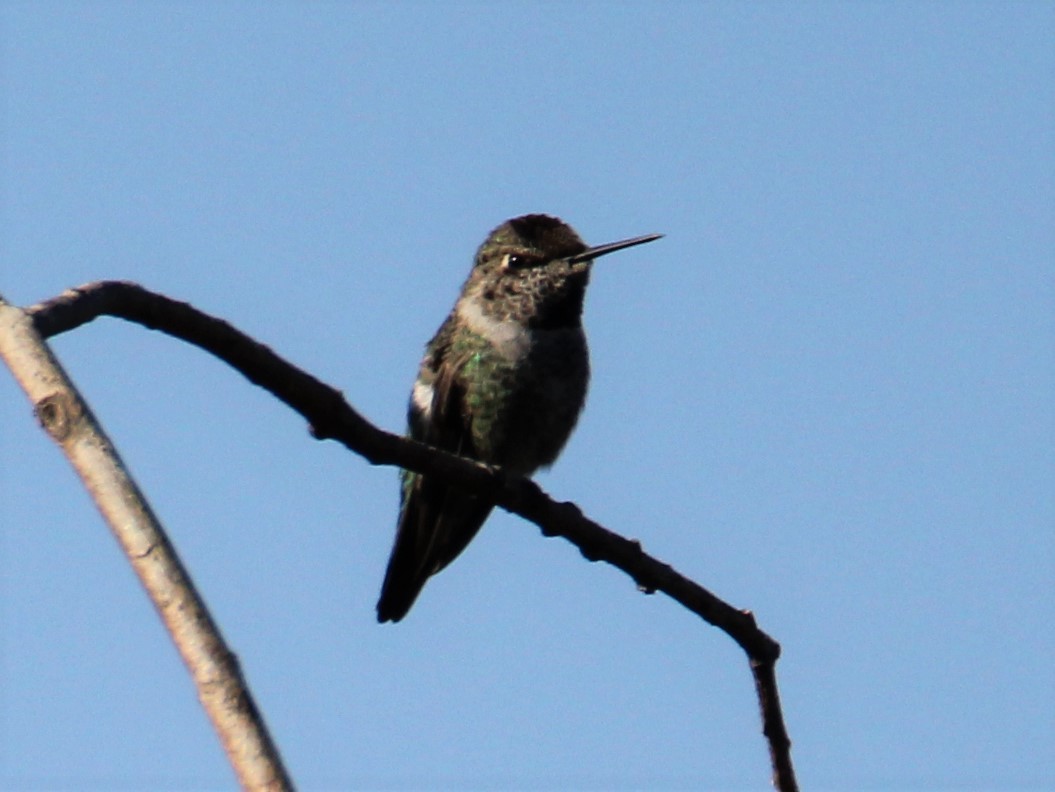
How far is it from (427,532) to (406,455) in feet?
10.6

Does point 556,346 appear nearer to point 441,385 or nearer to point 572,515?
point 441,385

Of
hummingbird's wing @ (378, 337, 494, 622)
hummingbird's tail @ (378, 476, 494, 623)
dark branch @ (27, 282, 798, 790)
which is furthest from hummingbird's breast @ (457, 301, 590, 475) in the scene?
dark branch @ (27, 282, 798, 790)

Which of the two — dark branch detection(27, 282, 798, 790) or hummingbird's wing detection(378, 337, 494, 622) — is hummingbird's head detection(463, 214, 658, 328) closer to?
hummingbird's wing detection(378, 337, 494, 622)

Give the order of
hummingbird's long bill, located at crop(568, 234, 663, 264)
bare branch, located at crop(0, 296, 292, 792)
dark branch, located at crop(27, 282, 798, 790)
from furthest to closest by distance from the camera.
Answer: hummingbird's long bill, located at crop(568, 234, 663, 264), dark branch, located at crop(27, 282, 798, 790), bare branch, located at crop(0, 296, 292, 792)

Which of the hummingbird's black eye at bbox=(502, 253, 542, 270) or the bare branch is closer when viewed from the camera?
the bare branch

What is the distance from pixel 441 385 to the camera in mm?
6148

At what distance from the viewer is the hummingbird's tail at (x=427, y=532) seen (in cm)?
621

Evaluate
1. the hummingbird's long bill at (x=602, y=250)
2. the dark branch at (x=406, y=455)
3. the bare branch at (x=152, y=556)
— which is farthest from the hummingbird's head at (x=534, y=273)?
the bare branch at (x=152, y=556)

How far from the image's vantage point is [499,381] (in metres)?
5.93

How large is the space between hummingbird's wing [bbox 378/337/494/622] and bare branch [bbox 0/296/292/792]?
14.0 feet

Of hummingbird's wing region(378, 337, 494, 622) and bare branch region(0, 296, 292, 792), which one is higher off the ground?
hummingbird's wing region(378, 337, 494, 622)

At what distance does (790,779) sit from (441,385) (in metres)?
3.26

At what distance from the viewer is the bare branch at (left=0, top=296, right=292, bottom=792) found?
1464mm

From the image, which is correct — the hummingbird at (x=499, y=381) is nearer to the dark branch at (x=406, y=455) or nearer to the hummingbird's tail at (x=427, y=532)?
the hummingbird's tail at (x=427, y=532)
